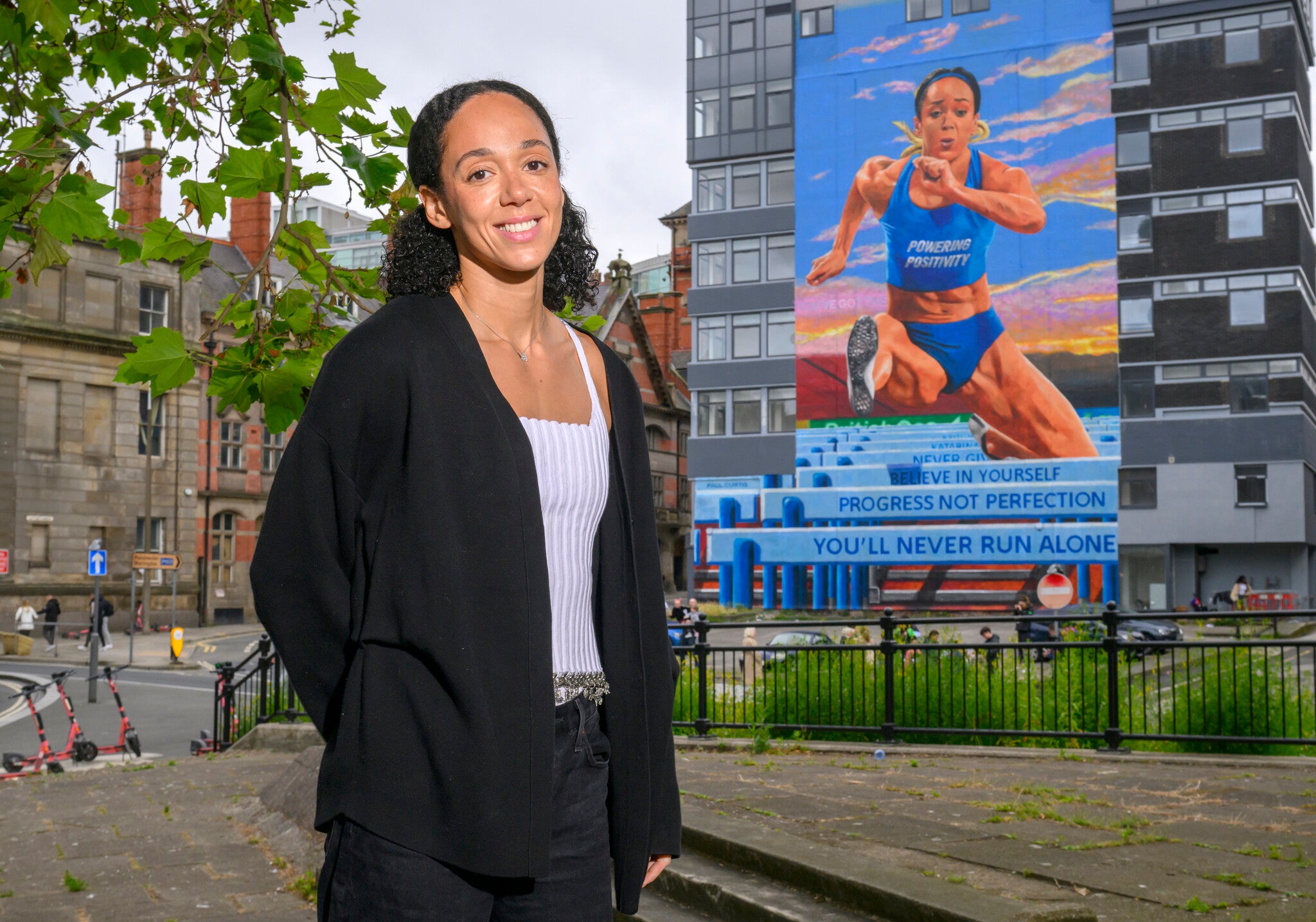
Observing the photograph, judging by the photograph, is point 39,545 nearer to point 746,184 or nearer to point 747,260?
point 747,260

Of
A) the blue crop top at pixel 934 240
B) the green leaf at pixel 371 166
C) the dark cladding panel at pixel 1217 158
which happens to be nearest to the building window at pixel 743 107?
the blue crop top at pixel 934 240

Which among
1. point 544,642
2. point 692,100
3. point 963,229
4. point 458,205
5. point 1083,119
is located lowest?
point 544,642

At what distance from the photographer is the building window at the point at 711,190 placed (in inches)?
2091

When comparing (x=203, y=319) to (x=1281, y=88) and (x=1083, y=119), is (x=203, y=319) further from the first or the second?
(x=1281, y=88)

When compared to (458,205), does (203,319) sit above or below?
above

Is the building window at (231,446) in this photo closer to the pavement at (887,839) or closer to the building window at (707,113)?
the building window at (707,113)

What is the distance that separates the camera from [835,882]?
490 cm

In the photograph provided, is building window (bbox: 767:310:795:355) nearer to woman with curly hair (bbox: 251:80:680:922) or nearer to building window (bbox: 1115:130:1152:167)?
building window (bbox: 1115:130:1152:167)

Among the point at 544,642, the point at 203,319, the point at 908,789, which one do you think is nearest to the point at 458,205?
the point at 544,642

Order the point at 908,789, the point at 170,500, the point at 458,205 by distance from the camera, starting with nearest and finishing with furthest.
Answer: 1. the point at 458,205
2. the point at 908,789
3. the point at 170,500

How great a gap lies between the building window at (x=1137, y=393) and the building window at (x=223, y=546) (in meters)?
35.9

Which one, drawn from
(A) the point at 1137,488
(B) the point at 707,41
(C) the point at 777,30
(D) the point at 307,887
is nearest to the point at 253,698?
(D) the point at 307,887

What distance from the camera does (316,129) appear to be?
13.3ft

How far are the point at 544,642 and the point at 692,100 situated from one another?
5409cm
